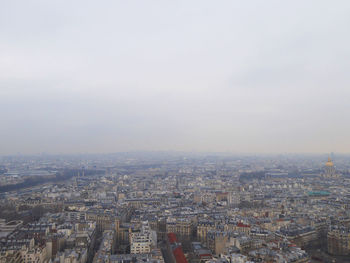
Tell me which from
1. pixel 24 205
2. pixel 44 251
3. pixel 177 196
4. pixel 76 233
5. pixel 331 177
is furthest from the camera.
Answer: pixel 331 177

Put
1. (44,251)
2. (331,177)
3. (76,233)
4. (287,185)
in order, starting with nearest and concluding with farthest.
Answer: (44,251) < (76,233) < (287,185) < (331,177)

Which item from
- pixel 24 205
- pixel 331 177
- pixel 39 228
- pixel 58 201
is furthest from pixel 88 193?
pixel 331 177

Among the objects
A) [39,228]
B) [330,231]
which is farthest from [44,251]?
[330,231]

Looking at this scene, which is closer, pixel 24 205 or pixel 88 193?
pixel 24 205

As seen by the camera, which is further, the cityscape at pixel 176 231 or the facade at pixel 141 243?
the facade at pixel 141 243

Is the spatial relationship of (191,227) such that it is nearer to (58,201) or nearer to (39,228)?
(39,228)

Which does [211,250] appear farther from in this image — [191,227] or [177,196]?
[177,196]

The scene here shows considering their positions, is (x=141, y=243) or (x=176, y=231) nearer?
(x=141, y=243)

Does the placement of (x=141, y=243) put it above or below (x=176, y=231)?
above

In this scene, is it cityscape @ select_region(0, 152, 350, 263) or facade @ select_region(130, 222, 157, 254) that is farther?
facade @ select_region(130, 222, 157, 254)
